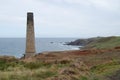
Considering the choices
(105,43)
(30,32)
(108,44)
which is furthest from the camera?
(105,43)

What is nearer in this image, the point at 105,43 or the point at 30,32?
the point at 30,32

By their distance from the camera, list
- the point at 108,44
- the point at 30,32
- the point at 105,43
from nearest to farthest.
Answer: the point at 30,32 < the point at 108,44 < the point at 105,43

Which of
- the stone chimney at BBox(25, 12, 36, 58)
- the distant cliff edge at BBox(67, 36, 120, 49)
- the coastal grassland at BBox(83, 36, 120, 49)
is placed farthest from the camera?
the distant cliff edge at BBox(67, 36, 120, 49)

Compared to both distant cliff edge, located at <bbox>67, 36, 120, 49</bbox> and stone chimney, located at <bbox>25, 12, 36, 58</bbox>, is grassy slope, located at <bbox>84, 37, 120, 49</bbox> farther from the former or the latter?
stone chimney, located at <bbox>25, 12, 36, 58</bbox>

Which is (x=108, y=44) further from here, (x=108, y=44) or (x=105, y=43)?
(x=105, y=43)

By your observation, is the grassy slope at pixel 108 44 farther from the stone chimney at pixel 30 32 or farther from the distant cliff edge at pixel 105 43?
the stone chimney at pixel 30 32

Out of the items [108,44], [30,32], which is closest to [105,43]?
[108,44]

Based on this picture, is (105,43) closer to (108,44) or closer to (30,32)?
(108,44)

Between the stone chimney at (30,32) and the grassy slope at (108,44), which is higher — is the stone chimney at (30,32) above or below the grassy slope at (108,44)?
above

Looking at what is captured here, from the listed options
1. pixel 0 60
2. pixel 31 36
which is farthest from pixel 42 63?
pixel 31 36

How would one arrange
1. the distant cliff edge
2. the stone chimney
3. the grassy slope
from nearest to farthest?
the stone chimney
the grassy slope
the distant cliff edge

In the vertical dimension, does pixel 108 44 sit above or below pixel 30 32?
below

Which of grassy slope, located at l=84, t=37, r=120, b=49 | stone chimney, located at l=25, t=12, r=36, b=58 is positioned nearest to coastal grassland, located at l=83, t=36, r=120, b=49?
grassy slope, located at l=84, t=37, r=120, b=49

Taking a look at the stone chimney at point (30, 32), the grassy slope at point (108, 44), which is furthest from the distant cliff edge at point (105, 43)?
the stone chimney at point (30, 32)
